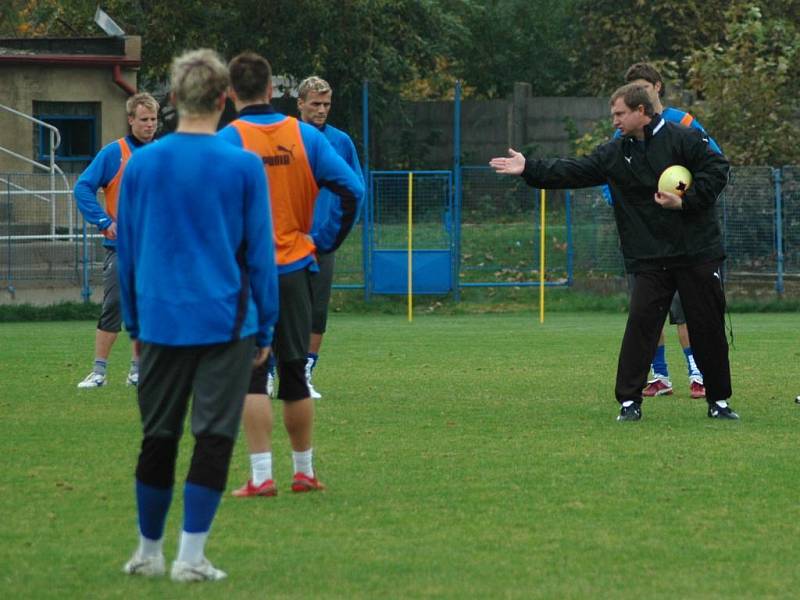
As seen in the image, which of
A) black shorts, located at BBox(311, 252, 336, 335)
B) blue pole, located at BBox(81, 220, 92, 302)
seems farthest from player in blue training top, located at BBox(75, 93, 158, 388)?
blue pole, located at BBox(81, 220, 92, 302)

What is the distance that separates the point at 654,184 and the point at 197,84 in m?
5.01

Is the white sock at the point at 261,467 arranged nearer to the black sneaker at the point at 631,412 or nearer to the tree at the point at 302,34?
the black sneaker at the point at 631,412

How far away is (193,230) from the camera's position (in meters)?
5.77

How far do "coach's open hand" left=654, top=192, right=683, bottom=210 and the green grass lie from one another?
4.57ft

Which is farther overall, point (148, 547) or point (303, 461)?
point (303, 461)

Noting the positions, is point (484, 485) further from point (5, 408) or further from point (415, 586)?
point (5, 408)

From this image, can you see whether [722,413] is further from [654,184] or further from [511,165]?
[511,165]

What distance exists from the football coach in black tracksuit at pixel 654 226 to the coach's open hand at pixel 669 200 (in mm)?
36

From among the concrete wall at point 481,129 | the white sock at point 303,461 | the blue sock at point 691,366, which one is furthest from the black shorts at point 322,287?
the concrete wall at point 481,129

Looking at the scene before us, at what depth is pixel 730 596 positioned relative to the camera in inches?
222

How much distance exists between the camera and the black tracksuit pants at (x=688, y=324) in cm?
1036

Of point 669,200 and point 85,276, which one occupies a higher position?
point 669,200

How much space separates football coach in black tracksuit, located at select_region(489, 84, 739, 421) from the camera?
10.1m

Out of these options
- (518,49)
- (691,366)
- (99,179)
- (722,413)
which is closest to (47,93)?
(518,49)
